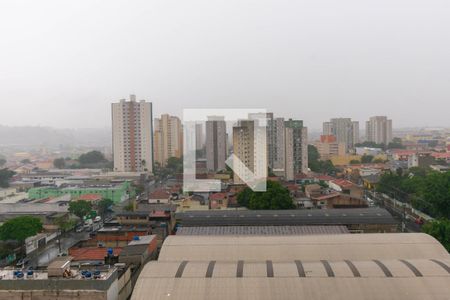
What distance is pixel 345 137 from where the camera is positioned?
27172 millimetres

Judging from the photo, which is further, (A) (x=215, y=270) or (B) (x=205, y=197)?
(B) (x=205, y=197)

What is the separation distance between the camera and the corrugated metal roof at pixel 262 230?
661 centimetres

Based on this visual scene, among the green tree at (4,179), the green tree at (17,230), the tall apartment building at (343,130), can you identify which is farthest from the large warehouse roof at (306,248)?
the tall apartment building at (343,130)

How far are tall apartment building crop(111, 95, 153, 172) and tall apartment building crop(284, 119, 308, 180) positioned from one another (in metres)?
5.71

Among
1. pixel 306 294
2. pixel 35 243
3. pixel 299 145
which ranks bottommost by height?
pixel 35 243

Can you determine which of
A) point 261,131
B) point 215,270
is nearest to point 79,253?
Answer: point 215,270

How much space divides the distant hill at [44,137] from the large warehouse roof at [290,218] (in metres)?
45.5

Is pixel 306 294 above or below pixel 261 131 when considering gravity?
below

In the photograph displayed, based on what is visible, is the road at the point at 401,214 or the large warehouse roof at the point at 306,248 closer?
the large warehouse roof at the point at 306,248

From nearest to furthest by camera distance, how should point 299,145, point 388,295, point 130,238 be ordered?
1. point 388,295
2. point 130,238
3. point 299,145

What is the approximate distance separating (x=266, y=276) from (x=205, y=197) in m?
6.36

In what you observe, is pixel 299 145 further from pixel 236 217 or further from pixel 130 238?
pixel 130 238

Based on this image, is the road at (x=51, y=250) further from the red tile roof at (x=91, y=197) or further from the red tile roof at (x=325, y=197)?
the red tile roof at (x=325, y=197)

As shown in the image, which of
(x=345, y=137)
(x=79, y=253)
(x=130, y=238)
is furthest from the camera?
(x=345, y=137)
